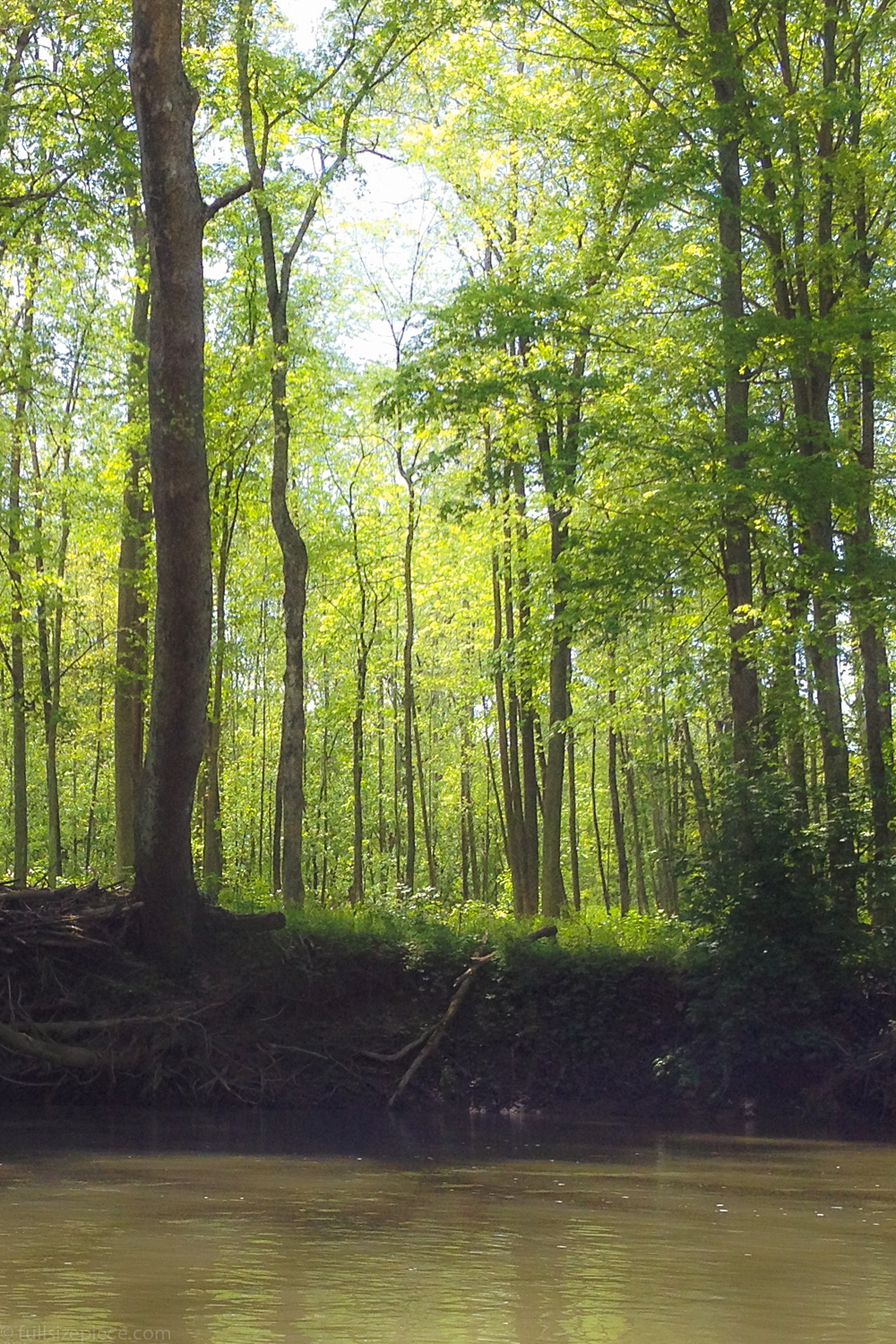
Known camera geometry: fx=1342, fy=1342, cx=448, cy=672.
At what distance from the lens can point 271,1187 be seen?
879 centimetres

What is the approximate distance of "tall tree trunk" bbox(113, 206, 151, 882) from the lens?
19.4m

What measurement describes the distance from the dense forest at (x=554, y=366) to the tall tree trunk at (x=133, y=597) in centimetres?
8

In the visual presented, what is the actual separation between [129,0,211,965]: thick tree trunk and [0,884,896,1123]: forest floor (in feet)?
5.93

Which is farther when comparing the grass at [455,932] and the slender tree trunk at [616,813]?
the slender tree trunk at [616,813]

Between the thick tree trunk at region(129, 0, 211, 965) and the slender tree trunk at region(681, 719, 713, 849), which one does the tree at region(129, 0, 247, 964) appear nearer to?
the thick tree trunk at region(129, 0, 211, 965)

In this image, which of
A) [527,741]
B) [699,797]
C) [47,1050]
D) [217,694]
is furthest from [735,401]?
[47,1050]

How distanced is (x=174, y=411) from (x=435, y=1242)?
28.1ft

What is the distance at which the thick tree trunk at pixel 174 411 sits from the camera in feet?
42.4

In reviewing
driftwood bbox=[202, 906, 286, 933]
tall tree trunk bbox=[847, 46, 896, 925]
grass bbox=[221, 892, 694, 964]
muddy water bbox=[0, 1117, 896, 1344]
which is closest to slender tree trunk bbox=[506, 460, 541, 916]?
grass bbox=[221, 892, 694, 964]

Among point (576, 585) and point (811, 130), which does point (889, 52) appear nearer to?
point (811, 130)

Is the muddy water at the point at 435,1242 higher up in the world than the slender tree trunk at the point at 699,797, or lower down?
lower down

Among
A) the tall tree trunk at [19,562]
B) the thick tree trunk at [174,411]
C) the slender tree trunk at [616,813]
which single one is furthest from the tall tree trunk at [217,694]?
the slender tree trunk at [616,813]

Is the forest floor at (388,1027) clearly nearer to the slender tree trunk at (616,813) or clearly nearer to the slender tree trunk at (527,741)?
the slender tree trunk at (527,741)

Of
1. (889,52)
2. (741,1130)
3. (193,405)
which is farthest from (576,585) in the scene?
(889,52)
